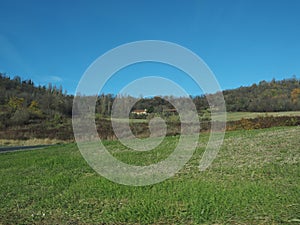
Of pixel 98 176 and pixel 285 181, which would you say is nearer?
pixel 285 181

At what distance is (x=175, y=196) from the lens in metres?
7.50

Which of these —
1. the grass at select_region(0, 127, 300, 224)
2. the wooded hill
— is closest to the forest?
the wooded hill

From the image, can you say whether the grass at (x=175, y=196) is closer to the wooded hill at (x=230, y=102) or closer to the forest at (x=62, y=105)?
the forest at (x=62, y=105)

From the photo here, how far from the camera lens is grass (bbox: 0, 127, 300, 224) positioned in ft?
20.3

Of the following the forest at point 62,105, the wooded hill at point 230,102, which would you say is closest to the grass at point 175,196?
the forest at point 62,105

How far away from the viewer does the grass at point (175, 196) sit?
6195 millimetres

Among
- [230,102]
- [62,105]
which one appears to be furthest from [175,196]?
[62,105]

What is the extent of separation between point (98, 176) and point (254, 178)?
5045 millimetres

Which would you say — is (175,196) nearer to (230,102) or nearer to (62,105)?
(230,102)

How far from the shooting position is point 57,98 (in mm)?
88000

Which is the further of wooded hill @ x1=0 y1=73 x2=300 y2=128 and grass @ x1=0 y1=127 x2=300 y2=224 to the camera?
wooded hill @ x1=0 y1=73 x2=300 y2=128

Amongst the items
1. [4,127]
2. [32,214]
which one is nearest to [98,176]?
[32,214]

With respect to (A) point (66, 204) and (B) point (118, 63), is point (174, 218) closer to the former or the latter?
(A) point (66, 204)

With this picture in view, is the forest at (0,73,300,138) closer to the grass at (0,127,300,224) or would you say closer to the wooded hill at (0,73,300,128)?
the wooded hill at (0,73,300,128)
